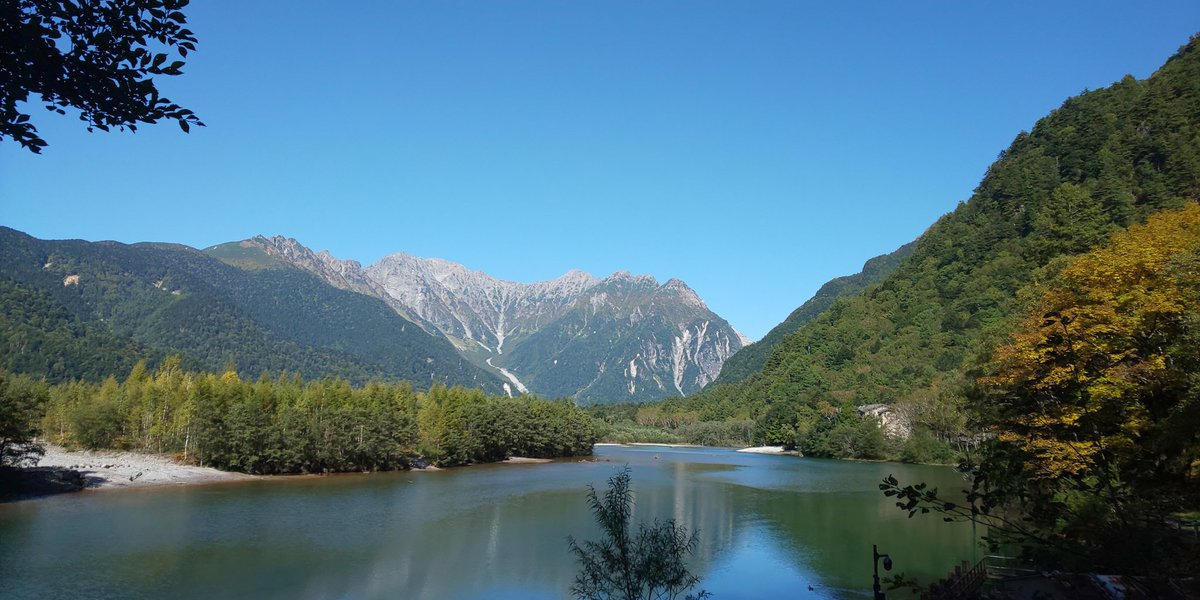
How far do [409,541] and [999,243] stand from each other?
344 feet

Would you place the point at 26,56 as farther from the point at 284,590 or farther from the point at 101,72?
the point at 284,590

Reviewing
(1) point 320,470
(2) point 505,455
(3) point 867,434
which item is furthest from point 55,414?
(3) point 867,434

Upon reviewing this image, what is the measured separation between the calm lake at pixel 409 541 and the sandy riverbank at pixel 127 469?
361cm

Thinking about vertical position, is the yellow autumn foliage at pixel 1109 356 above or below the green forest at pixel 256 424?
above

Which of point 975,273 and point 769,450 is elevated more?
point 975,273

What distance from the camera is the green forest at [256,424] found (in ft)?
211

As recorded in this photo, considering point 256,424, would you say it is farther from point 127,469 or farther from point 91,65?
point 91,65

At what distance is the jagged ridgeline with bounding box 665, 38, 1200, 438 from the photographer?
70.9 m

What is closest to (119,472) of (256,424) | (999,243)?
(256,424)

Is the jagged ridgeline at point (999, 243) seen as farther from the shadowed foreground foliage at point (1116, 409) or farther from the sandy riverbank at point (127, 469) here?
the sandy riverbank at point (127, 469)

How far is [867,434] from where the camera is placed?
318ft

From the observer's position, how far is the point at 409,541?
112 ft

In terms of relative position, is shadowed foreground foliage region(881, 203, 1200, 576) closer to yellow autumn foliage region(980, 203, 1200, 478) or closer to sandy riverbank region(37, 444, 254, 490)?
yellow autumn foliage region(980, 203, 1200, 478)

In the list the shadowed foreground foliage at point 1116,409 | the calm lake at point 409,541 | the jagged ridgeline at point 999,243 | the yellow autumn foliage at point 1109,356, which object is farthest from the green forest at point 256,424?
the yellow autumn foliage at point 1109,356
